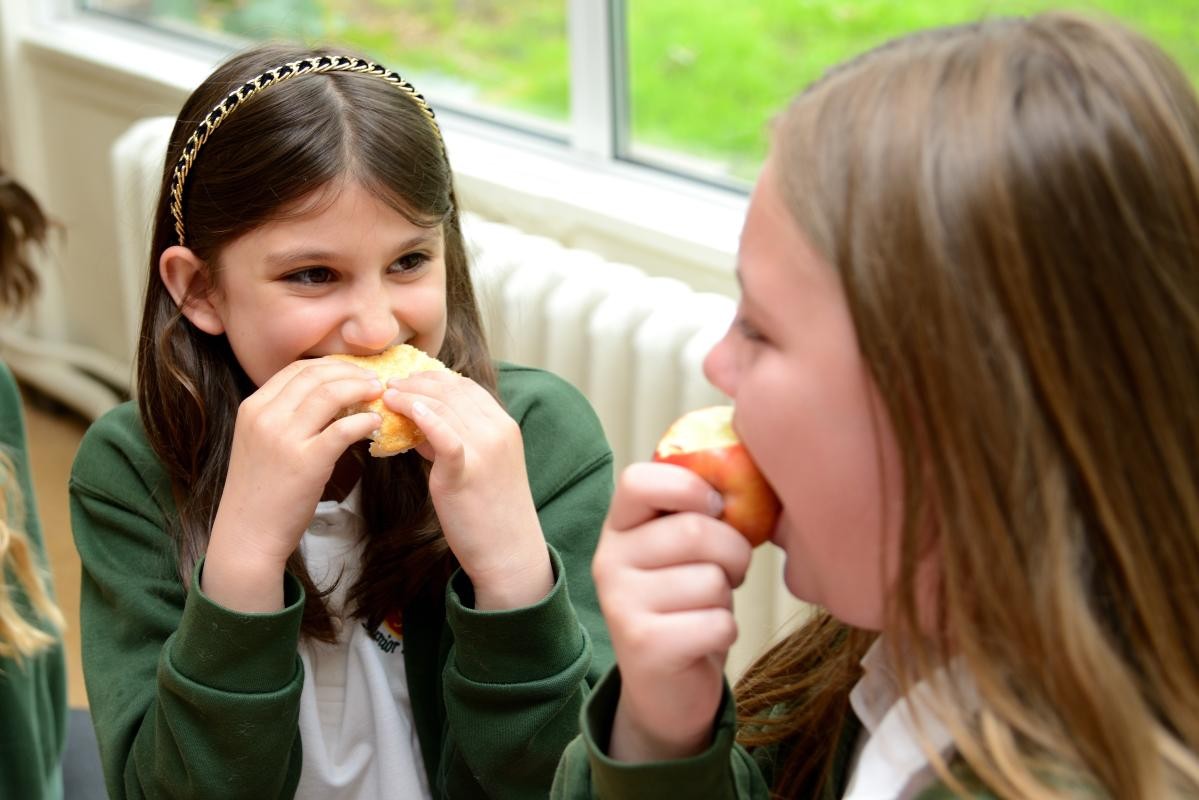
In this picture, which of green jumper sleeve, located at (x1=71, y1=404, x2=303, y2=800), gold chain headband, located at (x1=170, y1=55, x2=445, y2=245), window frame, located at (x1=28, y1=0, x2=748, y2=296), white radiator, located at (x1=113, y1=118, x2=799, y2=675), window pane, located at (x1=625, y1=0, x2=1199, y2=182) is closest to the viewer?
green jumper sleeve, located at (x1=71, y1=404, x2=303, y2=800)

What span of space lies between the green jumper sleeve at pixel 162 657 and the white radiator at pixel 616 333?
1.76ft

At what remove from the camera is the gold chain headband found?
1344mm

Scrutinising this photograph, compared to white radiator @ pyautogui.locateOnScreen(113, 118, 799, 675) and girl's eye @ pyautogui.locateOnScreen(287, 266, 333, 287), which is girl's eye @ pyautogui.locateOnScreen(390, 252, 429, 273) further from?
white radiator @ pyautogui.locateOnScreen(113, 118, 799, 675)

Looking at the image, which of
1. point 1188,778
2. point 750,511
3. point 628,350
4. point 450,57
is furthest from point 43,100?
point 1188,778

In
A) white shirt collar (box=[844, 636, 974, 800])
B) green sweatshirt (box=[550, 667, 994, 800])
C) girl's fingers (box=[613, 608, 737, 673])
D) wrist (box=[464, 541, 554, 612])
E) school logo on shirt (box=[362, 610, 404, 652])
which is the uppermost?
girl's fingers (box=[613, 608, 737, 673])

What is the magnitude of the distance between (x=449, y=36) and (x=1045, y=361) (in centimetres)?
247

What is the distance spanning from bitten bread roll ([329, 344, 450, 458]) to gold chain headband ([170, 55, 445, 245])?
242 mm

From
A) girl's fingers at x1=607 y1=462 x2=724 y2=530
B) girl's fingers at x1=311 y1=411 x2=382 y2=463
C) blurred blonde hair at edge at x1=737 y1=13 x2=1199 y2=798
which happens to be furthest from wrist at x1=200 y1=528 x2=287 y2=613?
blurred blonde hair at edge at x1=737 y1=13 x2=1199 y2=798

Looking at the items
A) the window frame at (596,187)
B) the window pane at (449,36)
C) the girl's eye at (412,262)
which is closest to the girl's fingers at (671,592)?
the girl's eye at (412,262)

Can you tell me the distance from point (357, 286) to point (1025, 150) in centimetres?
72

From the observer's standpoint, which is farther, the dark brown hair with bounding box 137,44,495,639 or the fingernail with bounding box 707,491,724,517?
the dark brown hair with bounding box 137,44,495,639

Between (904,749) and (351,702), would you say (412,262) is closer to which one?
(351,702)

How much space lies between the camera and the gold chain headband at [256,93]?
1.34 meters

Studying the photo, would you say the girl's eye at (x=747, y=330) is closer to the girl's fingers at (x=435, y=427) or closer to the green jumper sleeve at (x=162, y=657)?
the girl's fingers at (x=435, y=427)
